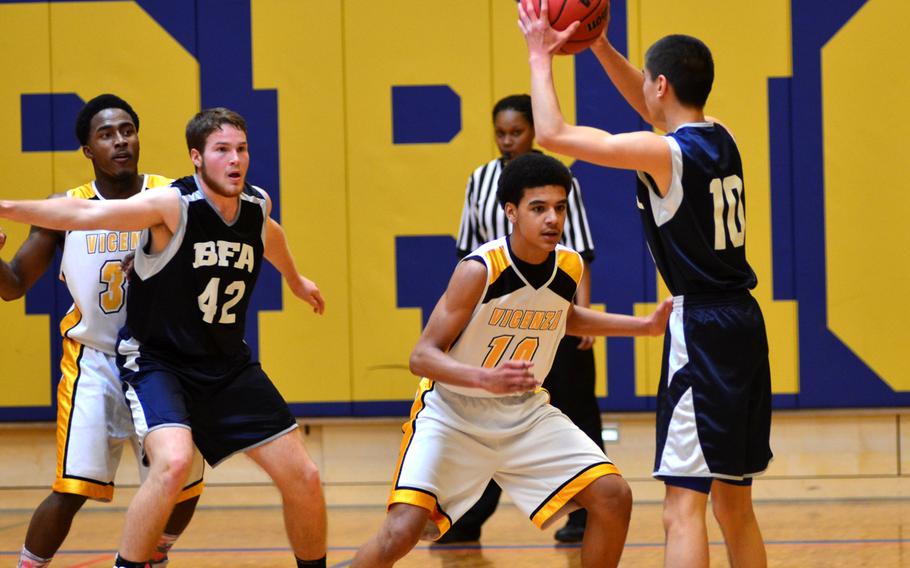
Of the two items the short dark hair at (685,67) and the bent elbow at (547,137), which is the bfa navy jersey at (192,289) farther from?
the short dark hair at (685,67)

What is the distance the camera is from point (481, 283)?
14.8 feet

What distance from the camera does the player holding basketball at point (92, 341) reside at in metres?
4.93

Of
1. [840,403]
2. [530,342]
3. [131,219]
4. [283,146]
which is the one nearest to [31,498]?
[283,146]

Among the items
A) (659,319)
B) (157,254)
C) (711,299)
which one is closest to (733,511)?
(711,299)

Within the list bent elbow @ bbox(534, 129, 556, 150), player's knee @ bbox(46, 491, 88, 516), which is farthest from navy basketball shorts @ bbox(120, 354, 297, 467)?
bent elbow @ bbox(534, 129, 556, 150)

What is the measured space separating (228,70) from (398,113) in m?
1.15

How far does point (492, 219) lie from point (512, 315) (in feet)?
6.15

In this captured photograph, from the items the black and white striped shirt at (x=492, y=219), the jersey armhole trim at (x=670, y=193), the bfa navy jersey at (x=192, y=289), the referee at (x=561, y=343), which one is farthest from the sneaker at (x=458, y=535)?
the jersey armhole trim at (x=670, y=193)

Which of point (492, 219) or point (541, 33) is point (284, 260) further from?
point (541, 33)

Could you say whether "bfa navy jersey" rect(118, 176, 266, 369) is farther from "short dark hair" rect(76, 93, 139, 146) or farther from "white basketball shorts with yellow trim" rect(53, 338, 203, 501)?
"short dark hair" rect(76, 93, 139, 146)

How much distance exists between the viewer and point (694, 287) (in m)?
4.11

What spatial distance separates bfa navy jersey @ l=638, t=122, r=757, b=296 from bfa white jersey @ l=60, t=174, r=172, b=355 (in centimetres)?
228

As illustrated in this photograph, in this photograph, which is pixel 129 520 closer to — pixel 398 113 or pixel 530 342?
pixel 530 342

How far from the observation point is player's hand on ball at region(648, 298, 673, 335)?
4509 millimetres
